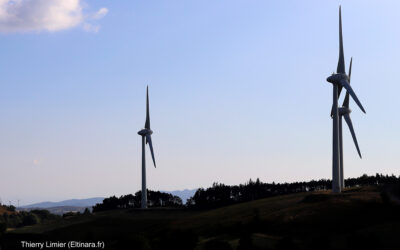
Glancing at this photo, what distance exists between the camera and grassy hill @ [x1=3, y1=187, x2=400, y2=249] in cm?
6781

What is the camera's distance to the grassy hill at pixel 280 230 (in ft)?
222

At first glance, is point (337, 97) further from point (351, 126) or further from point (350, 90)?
point (351, 126)

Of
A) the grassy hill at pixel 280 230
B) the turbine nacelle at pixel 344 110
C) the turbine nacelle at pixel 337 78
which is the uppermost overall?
the turbine nacelle at pixel 337 78

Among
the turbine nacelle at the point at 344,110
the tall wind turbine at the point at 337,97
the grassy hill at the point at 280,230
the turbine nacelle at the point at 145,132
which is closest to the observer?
the grassy hill at the point at 280,230

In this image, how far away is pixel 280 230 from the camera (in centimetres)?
8812

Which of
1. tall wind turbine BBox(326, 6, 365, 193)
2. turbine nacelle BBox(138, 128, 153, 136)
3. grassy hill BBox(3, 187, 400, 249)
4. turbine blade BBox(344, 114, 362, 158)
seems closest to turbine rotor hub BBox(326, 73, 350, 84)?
tall wind turbine BBox(326, 6, 365, 193)

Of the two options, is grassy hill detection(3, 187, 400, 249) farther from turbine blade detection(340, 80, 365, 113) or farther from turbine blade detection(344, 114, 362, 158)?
turbine blade detection(340, 80, 365, 113)

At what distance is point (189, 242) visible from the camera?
69.2 meters

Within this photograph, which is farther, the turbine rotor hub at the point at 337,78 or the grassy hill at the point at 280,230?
the turbine rotor hub at the point at 337,78

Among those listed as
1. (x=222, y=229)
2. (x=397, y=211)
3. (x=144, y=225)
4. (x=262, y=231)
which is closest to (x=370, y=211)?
(x=397, y=211)

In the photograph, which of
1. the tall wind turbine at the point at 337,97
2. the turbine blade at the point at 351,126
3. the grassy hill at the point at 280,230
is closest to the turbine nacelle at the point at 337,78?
the tall wind turbine at the point at 337,97

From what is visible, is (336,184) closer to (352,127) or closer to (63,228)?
(352,127)

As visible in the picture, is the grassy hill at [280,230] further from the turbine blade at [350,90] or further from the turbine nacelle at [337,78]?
the turbine nacelle at [337,78]

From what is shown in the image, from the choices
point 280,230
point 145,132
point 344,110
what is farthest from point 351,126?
point 145,132
